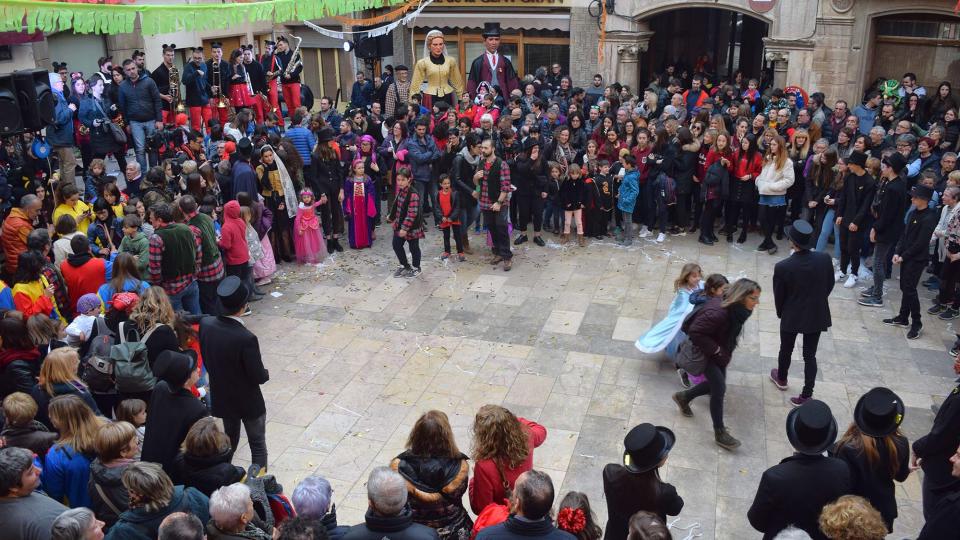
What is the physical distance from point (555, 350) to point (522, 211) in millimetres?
3659

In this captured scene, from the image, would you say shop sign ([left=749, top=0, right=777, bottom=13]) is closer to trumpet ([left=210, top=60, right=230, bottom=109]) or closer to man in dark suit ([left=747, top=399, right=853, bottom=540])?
trumpet ([left=210, top=60, right=230, bottom=109])

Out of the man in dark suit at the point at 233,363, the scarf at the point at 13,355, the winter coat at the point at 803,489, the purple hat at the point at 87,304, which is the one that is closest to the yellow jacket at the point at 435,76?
the purple hat at the point at 87,304

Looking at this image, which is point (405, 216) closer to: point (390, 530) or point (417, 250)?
point (417, 250)

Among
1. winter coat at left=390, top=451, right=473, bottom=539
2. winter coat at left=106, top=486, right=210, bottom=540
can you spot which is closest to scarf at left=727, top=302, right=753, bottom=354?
winter coat at left=390, top=451, right=473, bottom=539

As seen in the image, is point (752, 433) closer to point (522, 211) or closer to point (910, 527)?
point (910, 527)

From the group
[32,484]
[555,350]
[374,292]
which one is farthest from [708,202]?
[32,484]

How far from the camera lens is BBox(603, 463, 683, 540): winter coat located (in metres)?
4.65

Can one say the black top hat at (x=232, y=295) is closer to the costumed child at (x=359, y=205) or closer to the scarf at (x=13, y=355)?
the scarf at (x=13, y=355)

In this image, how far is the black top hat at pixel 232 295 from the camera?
604 centimetres

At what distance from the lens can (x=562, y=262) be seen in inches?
456

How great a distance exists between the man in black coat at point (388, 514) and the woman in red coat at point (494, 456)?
2.58 ft

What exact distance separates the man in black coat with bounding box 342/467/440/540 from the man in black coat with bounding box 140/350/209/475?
1880 millimetres

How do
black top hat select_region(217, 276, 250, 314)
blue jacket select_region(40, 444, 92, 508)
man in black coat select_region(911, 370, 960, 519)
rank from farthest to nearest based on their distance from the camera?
black top hat select_region(217, 276, 250, 314) → man in black coat select_region(911, 370, 960, 519) → blue jacket select_region(40, 444, 92, 508)

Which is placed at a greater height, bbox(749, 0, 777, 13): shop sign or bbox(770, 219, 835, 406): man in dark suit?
bbox(749, 0, 777, 13): shop sign
